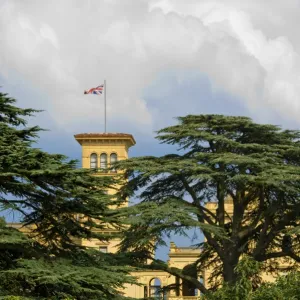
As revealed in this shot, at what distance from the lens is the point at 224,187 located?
39531mm

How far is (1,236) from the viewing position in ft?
87.5

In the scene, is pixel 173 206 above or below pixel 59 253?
above

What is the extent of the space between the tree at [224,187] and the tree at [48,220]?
7.73 m

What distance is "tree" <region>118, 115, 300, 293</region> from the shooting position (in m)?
37.8

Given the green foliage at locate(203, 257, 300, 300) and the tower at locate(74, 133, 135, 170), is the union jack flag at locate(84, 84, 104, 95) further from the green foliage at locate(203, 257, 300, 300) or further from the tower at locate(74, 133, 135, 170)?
the green foliage at locate(203, 257, 300, 300)

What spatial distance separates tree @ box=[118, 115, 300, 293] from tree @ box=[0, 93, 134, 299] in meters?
7.73

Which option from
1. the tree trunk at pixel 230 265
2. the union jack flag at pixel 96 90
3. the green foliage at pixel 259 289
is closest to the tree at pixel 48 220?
the green foliage at pixel 259 289

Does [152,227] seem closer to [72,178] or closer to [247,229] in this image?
[247,229]

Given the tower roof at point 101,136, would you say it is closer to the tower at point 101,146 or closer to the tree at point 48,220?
the tower at point 101,146

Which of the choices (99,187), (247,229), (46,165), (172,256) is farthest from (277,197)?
(172,256)

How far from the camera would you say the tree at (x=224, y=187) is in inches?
1486

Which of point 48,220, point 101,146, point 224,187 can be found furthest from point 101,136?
point 48,220

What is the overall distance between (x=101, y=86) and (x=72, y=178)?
37.9m

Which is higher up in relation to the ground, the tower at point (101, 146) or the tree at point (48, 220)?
the tower at point (101, 146)
